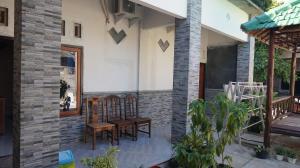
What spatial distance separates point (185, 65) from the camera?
568 cm

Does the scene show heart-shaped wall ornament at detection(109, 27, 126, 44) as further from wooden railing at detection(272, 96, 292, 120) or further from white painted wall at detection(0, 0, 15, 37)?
wooden railing at detection(272, 96, 292, 120)

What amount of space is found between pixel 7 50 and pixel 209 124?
783 centimetres

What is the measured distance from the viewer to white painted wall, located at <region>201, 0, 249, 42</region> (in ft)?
21.0

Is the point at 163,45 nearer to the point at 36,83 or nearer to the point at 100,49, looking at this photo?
the point at 100,49

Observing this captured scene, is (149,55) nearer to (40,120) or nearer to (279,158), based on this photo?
(279,158)

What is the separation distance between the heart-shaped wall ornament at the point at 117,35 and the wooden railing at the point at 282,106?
4.22m

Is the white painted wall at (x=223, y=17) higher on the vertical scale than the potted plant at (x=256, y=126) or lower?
higher

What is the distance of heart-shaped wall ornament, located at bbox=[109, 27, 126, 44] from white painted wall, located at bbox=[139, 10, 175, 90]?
0.76 m

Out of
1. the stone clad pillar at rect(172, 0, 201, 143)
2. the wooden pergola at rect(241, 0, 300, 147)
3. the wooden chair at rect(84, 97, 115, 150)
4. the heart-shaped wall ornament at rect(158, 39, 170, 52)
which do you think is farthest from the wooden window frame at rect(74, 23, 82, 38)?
the wooden pergola at rect(241, 0, 300, 147)

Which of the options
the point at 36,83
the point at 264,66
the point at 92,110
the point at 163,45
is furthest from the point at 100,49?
the point at 264,66

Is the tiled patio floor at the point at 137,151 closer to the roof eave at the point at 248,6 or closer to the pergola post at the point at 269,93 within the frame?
the pergola post at the point at 269,93

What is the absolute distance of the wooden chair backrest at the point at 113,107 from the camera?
6.05 meters

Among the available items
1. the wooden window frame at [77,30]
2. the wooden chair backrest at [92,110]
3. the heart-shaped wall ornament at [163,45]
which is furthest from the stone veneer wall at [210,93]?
the wooden window frame at [77,30]

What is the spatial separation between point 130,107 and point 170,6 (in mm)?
2831
